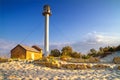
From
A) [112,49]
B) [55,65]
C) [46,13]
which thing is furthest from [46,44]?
[55,65]

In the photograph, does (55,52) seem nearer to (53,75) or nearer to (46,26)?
(46,26)

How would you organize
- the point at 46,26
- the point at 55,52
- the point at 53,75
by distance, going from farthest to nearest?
the point at 55,52
the point at 46,26
the point at 53,75

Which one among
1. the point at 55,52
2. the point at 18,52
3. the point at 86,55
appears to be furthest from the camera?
the point at 55,52

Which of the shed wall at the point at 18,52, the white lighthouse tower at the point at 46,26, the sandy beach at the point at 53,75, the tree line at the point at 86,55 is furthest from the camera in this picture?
the white lighthouse tower at the point at 46,26

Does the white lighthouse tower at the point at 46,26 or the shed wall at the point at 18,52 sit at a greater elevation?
the white lighthouse tower at the point at 46,26

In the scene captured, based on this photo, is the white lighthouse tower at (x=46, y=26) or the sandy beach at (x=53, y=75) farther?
the white lighthouse tower at (x=46, y=26)

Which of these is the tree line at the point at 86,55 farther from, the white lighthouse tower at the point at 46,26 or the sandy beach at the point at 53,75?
the sandy beach at the point at 53,75

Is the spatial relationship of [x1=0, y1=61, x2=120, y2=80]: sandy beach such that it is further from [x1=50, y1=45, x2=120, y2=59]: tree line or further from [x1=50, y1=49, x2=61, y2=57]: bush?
[x1=50, y1=49, x2=61, y2=57]: bush

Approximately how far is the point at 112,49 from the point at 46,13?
37.5 feet

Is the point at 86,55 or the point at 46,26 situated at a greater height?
the point at 46,26

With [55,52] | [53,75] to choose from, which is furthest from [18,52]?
[53,75]

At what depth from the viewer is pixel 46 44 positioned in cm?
2467

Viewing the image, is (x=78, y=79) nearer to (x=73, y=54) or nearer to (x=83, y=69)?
(x=83, y=69)

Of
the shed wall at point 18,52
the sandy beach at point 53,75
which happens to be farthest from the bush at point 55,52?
the sandy beach at point 53,75
